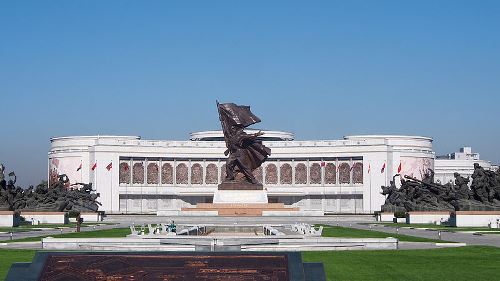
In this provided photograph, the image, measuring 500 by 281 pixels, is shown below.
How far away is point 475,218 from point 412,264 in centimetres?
3120

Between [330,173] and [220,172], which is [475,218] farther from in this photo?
[220,172]

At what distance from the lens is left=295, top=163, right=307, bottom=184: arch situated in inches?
4631

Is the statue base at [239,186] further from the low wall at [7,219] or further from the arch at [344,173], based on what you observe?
the arch at [344,173]

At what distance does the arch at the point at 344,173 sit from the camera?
116625 mm

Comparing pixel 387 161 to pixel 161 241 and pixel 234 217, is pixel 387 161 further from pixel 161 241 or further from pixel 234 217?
pixel 161 241

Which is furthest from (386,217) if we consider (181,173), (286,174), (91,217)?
(181,173)

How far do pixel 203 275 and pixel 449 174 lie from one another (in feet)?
449

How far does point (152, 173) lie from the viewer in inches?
4611

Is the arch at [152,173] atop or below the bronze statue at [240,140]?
below

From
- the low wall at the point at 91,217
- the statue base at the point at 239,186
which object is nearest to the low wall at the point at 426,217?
the statue base at the point at 239,186

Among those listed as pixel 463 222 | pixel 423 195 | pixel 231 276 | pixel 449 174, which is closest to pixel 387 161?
pixel 449 174

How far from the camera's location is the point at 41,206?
58.7 metres

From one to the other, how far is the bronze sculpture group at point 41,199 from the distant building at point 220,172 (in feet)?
149

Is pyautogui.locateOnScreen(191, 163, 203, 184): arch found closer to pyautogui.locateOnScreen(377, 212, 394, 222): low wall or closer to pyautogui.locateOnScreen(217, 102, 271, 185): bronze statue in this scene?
pyautogui.locateOnScreen(217, 102, 271, 185): bronze statue
